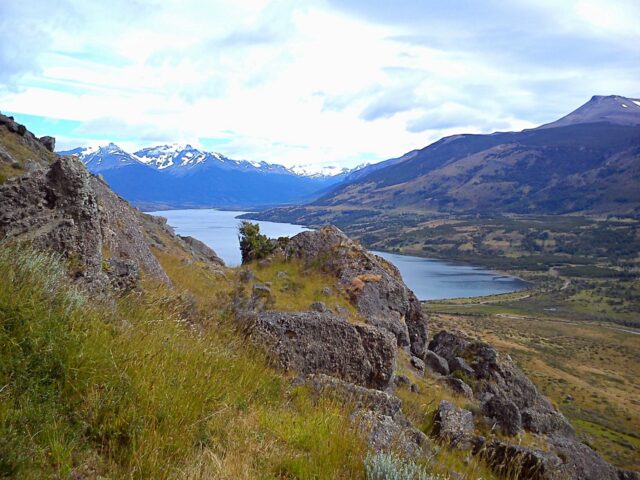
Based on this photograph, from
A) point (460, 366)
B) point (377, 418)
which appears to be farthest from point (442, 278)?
point (377, 418)

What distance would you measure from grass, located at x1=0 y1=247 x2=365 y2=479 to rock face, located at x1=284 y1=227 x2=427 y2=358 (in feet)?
42.5

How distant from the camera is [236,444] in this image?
4.14 m

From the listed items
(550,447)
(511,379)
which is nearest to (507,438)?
(550,447)

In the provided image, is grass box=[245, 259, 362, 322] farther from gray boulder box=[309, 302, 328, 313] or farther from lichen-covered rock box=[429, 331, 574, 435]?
lichen-covered rock box=[429, 331, 574, 435]

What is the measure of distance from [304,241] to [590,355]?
72.5 meters

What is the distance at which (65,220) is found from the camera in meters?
7.29

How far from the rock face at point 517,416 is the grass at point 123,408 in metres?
3.85

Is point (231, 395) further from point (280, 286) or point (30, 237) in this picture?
point (280, 286)

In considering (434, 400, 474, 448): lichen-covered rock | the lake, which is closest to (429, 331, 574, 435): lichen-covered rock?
(434, 400, 474, 448): lichen-covered rock

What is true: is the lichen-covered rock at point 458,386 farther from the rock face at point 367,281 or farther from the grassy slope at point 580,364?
the grassy slope at point 580,364

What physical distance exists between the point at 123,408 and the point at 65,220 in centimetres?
458

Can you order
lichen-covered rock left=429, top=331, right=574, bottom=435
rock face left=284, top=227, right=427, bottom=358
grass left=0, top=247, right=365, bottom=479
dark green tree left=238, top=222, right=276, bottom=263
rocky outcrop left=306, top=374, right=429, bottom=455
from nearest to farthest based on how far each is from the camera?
grass left=0, top=247, right=365, bottom=479, rocky outcrop left=306, top=374, right=429, bottom=455, lichen-covered rock left=429, top=331, right=574, bottom=435, rock face left=284, top=227, right=427, bottom=358, dark green tree left=238, top=222, right=276, bottom=263

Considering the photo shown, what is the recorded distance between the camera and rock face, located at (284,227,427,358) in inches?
725

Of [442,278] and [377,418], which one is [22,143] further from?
[442,278]
